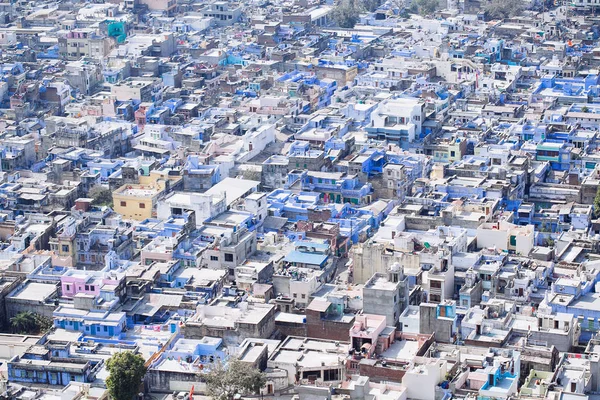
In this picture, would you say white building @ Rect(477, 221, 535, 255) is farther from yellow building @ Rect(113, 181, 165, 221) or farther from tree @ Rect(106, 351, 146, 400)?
tree @ Rect(106, 351, 146, 400)

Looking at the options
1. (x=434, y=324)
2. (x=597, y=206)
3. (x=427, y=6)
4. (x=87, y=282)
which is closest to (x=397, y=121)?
(x=597, y=206)

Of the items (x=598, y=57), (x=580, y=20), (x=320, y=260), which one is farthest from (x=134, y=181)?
(x=580, y=20)

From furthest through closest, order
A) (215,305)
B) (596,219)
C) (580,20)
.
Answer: (580,20), (596,219), (215,305)

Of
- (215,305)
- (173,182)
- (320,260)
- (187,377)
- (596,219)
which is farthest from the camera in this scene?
(173,182)

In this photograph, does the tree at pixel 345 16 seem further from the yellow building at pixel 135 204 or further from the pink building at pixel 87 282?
the pink building at pixel 87 282

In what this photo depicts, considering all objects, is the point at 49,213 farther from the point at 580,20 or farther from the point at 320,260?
the point at 580,20

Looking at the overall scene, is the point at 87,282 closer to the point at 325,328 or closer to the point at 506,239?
the point at 325,328

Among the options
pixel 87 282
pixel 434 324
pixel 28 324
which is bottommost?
pixel 28 324
